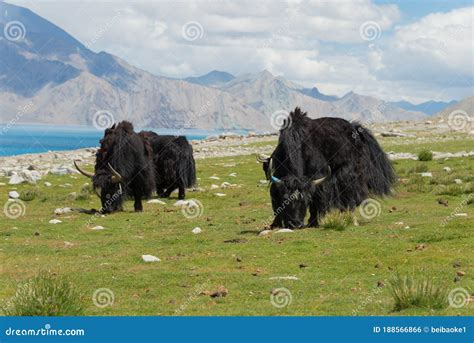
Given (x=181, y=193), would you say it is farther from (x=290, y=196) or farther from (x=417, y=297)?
(x=417, y=297)

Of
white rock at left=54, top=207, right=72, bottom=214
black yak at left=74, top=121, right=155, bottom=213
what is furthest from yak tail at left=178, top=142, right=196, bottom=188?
white rock at left=54, top=207, right=72, bottom=214

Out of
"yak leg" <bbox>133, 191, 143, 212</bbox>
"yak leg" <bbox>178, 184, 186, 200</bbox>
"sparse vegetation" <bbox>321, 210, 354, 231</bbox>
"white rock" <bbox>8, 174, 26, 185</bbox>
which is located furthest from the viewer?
"white rock" <bbox>8, 174, 26, 185</bbox>

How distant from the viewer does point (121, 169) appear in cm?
1873

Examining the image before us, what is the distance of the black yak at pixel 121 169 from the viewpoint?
60.0ft

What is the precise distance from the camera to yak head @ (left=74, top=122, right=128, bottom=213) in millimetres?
18219

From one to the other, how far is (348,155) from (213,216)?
438 cm

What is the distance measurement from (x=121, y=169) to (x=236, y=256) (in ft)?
25.5

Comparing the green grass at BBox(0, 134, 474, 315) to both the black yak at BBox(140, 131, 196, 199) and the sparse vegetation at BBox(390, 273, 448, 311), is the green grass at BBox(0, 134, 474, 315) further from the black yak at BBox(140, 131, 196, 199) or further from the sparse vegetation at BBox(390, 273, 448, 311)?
the black yak at BBox(140, 131, 196, 199)

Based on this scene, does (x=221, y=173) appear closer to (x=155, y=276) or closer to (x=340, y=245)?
(x=340, y=245)

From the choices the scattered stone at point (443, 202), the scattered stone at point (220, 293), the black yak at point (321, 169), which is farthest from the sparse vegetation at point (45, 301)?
the scattered stone at point (443, 202)

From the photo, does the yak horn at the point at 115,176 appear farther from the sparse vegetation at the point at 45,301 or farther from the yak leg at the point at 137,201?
the sparse vegetation at the point at 45,301

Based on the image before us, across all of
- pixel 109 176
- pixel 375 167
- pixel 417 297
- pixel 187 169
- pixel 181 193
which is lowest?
pixel 181 193

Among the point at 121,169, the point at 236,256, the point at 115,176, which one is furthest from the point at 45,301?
the point at 121,169

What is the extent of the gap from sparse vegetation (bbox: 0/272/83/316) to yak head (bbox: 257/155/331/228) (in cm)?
602
